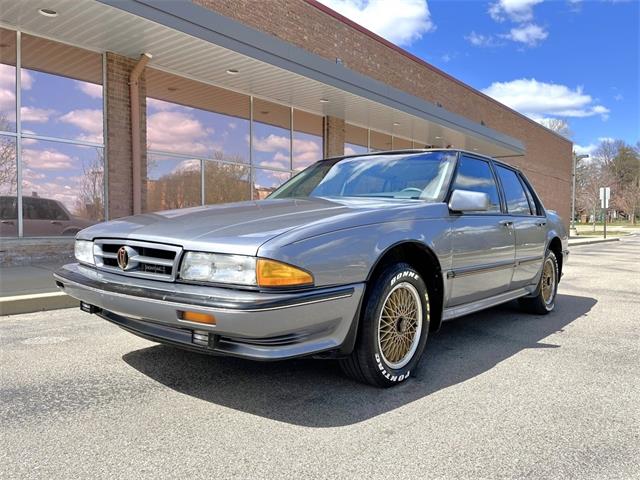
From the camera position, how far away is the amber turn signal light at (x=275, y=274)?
2547 mm

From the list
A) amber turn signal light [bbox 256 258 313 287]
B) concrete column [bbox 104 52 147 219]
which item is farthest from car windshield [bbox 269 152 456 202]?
concrete column [bbox 104 52 147 219]

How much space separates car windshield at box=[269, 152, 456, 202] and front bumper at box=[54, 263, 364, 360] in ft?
4.58

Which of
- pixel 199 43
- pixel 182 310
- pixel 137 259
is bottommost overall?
pixel 182 310

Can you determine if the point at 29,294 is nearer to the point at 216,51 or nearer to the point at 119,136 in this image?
the point at 119,136

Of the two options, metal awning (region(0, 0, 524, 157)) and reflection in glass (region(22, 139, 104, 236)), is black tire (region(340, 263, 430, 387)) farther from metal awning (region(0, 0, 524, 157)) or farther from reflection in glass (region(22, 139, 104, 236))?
reflection in glass (region(22, 139, 104, 236))

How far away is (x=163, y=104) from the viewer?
10.8m

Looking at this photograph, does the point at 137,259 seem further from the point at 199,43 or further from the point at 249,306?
the point at 199,43

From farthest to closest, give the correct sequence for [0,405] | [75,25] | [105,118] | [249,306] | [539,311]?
[105,118], [75,25], [539,311], [0,405], [249,306]

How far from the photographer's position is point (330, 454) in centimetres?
237

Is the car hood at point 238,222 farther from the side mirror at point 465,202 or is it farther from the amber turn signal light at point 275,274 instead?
the side mirror at point 465,202

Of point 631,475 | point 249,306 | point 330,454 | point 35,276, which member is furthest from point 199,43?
point 631,475

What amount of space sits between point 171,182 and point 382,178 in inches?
306

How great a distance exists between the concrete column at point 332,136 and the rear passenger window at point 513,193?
9915 mm

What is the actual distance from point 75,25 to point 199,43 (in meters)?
1.97
